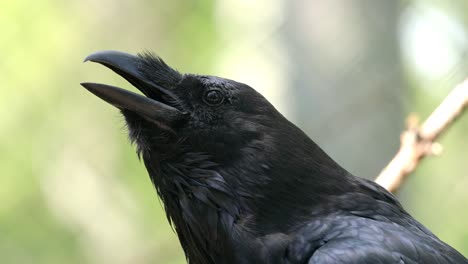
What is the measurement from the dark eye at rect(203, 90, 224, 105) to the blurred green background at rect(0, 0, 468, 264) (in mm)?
908

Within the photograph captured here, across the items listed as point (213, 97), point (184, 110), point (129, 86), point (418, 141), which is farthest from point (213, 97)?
point (129, 86)

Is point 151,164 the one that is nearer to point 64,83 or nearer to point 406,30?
point 406,30

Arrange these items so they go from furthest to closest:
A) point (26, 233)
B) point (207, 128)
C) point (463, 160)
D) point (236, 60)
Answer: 1. point (26, 233)
2. point (463, 160)
3. point (236, 60)
4. point (207, 128)

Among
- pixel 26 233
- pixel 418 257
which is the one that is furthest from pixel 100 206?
pixel 418 257

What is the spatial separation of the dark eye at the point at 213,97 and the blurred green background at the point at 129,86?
35.7 inches

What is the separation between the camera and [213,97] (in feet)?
8.50

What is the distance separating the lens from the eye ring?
259cm

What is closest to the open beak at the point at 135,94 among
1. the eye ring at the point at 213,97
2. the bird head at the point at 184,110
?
the bird head at the point at 184,110

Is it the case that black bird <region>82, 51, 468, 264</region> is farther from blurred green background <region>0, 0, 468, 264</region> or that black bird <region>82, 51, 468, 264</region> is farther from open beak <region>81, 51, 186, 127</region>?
blurred green background <region>0, 0, 468, 264</region>

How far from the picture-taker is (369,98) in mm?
3365

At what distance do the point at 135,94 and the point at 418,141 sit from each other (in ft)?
3.77

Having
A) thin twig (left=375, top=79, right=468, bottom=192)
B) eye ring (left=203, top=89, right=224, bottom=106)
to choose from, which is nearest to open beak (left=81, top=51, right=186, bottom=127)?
eye ring (left=203, top=89, right=224, bottom=106)

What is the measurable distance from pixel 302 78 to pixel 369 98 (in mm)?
293

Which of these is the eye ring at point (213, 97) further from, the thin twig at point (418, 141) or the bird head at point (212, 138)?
the thin twig at point (418, 141)
